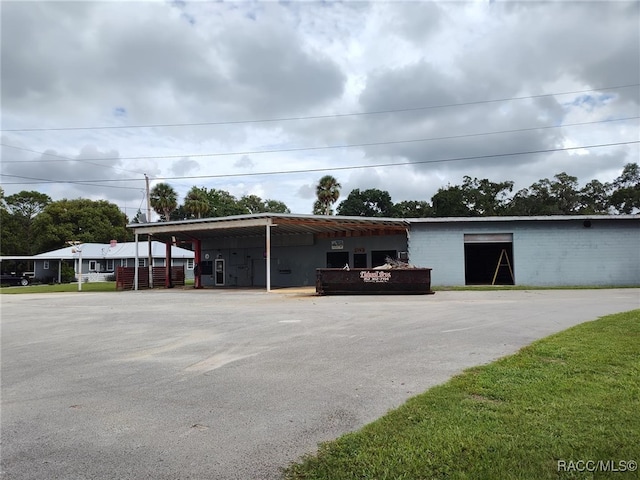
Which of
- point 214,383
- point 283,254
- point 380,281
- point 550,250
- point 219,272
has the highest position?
point 283,254

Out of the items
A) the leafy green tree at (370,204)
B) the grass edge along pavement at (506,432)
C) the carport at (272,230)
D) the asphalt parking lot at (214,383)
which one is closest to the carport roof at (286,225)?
the carport at (272,230)

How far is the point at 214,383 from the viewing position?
6539 millimetres

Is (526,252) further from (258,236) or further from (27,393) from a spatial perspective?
(27,393)

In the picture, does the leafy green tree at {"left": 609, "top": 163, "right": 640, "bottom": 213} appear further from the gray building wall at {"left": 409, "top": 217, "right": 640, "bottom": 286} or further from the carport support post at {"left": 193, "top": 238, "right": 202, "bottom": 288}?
the carport support post at {"left": 193, "top": 238, "right": 202, "bottom": 288}

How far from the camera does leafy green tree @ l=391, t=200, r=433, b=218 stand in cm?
6881

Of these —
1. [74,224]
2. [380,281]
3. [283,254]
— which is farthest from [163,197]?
[380,281]

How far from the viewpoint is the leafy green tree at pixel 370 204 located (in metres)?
80.8

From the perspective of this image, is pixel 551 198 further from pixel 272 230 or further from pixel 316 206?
pixel 272 230

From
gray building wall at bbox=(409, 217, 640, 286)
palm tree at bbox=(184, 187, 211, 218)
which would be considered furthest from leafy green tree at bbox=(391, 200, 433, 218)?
gray building wall at bbox=(409, 217, 640, 286)

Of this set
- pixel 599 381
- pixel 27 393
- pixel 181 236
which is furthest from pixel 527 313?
pixel 181 236

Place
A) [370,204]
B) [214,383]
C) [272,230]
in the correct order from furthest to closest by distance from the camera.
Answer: [370,204] < [272,230] < [214,383]

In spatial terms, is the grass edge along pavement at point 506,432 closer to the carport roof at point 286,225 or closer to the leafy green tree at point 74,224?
the carport roof at point 286,225

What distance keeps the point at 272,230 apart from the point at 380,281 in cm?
1144

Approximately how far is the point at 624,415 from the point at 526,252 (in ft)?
84.7
